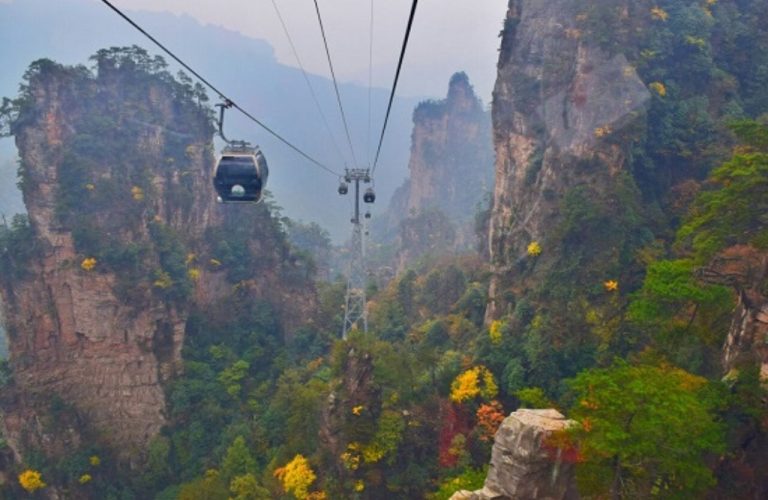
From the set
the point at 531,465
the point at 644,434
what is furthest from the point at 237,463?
the point at 644,434

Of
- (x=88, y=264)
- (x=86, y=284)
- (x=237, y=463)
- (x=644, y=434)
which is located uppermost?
Answer: (x=88, y=264)

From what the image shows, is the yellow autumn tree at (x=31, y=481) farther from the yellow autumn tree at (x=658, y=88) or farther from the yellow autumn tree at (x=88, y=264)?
the yellow autumn tree at (x=658, y=88)

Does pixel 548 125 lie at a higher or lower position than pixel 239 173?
→ higher

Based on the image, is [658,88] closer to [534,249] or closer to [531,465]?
[534,249]

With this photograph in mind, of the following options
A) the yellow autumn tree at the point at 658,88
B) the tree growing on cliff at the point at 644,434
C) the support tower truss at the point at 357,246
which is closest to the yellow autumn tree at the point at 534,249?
the support tower truss at the point at 357,246

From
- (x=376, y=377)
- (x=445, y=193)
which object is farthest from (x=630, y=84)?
(x=445, y=193)

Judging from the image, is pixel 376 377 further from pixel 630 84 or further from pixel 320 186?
pixel 320 186
